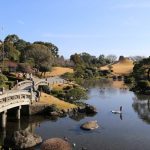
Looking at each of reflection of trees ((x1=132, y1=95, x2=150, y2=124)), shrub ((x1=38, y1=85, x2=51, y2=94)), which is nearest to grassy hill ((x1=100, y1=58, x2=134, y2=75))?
reflection of trees ((x1=132, y1=95, x2=150, y2=124))

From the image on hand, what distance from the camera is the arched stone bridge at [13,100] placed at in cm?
4144

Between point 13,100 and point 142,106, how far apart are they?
90.8 ft

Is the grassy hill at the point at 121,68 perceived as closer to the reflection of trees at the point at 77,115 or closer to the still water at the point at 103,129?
the still water at the point at 103,129

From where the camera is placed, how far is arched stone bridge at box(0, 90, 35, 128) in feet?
136

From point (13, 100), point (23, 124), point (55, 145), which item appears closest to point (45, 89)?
point (23, 124)

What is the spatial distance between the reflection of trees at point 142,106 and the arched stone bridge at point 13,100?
16.8 m

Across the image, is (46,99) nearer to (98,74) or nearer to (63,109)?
(63,109)

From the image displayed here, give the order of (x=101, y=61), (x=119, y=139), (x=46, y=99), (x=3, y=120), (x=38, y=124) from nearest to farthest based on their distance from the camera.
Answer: (x=119, y=139) → (x=3, y=120) → (x=38, y=124) → (x=46, y=99) → (x=101, y=61)

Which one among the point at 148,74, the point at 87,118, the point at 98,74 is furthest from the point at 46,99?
the point at 98,74

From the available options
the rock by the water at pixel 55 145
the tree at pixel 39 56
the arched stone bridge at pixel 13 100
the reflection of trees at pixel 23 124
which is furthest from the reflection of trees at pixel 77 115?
the tree at pixel 39 56

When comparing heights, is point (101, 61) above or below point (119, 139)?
above

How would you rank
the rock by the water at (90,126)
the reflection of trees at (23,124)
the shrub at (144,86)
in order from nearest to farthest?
the reflection of trees at (23,124), the rock by the water at (90,126), the shrub at (144,86)

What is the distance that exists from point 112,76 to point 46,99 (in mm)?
95585

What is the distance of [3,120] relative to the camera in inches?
1655
